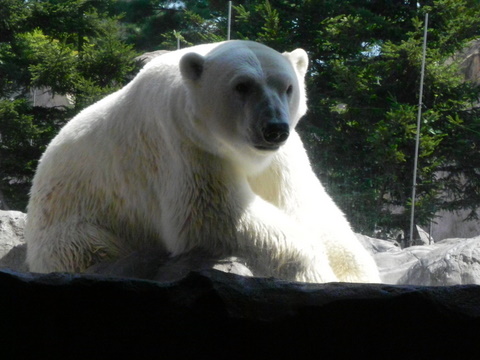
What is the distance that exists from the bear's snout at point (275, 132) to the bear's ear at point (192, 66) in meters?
0.49

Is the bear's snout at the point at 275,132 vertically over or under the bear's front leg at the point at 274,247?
over

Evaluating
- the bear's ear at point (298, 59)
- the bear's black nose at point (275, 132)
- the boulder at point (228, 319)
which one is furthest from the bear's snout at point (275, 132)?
the boulder at point (228, 319)

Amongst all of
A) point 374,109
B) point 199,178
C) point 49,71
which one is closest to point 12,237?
point 49,71

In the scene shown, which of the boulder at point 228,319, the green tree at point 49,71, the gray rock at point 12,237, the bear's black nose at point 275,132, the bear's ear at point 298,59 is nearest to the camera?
the boulder at point 228,319

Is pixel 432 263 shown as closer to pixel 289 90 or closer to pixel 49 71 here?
pixel 289 90

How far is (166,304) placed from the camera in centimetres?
140

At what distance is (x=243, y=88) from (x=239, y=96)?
0.04m

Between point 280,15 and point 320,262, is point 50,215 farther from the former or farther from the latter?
point 280,15

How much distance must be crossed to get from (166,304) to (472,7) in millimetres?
4076

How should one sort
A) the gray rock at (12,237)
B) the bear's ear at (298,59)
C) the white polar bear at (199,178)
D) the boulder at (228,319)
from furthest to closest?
the gray rock at (12,237) < the bear's ear at (298,59) < the white polar bear at (199,178) < the boulder at (228,319)

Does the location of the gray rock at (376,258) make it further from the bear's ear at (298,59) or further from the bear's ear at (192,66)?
the bear's ear at (298,59)

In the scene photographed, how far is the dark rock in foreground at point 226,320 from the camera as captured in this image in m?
1.38

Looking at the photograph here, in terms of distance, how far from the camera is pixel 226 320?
4.51 ft

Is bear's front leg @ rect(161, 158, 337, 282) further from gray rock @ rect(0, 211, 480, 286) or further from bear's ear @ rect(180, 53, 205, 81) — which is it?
bear's ear @ rect(180, 53, 205, 81)
